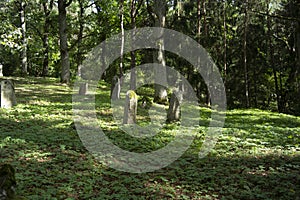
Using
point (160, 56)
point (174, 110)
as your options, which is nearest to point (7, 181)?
point (174, 110)

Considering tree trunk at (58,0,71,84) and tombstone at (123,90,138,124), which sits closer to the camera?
tombstone at (123,90,138,124)

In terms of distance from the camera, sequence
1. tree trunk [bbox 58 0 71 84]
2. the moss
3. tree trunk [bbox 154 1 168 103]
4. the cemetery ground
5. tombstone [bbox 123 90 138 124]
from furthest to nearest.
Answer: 1. tree trunk [bbox 58 0 71 84]
2. tree trunk [bbox 154 1 168 103]
3. tombstone [bbox 123 90 138 124]
4. the cemetery ground
5. the moss

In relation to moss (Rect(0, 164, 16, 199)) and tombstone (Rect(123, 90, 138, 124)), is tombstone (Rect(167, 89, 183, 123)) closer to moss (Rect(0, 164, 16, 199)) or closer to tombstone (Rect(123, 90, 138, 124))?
tombstone (Rect(123, 90, 138, 124))

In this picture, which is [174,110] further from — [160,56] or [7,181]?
[7,181]

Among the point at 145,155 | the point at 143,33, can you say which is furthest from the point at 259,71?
the point at 145,155

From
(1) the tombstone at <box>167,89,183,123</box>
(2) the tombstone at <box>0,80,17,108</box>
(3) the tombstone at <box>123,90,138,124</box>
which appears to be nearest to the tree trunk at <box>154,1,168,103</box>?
(1) the tombstone at <box>167,89,183,123</box>

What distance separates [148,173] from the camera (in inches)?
273

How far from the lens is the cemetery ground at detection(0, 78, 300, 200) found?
5727mm

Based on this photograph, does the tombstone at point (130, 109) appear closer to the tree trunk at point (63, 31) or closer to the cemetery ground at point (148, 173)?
the cemetery ground at point (148, 173)

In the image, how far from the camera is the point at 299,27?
9.14 m

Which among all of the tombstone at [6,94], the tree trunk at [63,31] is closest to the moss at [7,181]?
the tombstone at [6,94]

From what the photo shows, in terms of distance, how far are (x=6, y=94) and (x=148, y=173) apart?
900cm

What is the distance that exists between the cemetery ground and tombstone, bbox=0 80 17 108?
1.32 metres

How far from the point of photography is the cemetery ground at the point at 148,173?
5.73 meters
